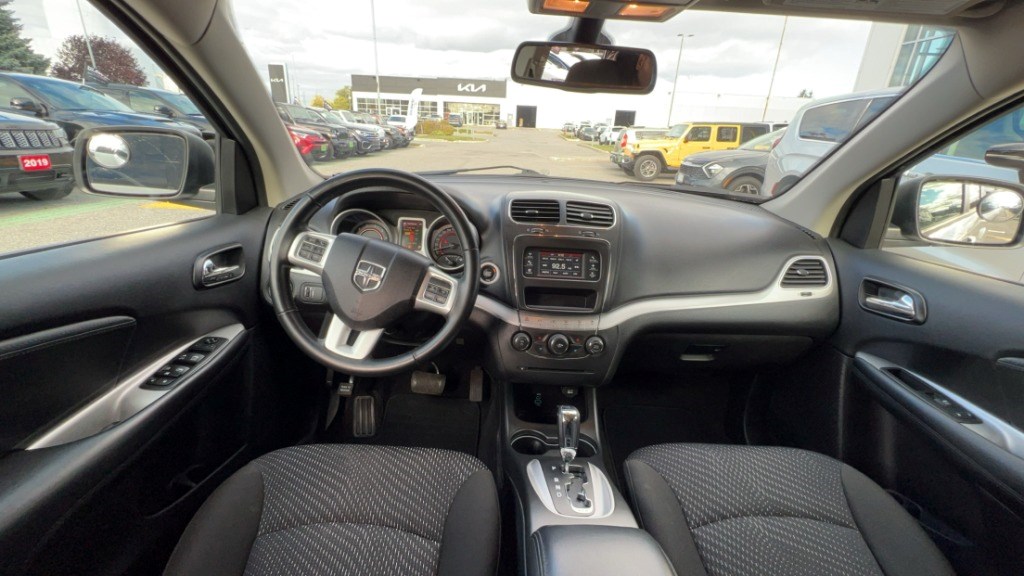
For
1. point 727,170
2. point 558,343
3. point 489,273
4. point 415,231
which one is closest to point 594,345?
point 558,343

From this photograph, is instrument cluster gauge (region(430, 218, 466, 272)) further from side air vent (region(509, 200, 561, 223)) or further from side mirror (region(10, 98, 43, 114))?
side mirror (region(10, 98, 43, 114))

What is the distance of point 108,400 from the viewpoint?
1345 millimetres

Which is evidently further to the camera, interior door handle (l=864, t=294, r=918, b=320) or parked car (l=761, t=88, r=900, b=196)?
parked car (l=761, t=88, r=900, b=196)

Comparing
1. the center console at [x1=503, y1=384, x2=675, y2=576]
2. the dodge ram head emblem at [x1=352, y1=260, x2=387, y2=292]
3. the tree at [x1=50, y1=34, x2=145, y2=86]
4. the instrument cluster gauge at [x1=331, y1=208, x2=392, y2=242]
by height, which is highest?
the tree at [x1=50, y1=34, x2=145, y2=86]

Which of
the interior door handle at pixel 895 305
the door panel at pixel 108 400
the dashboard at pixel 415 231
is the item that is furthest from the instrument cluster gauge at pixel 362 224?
the interior door handle at pixel 895 305

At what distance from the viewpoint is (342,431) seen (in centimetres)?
259

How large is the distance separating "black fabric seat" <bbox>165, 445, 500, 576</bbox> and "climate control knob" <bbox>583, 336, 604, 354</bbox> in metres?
0.66

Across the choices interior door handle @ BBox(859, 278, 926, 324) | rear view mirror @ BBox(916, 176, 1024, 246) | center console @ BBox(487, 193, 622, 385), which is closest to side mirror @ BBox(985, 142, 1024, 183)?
rear view mirror @ BBox(916, 176, 1024, 246)

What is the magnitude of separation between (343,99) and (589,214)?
5.48ft

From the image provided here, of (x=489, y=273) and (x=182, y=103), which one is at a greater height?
(x=182, y=103)

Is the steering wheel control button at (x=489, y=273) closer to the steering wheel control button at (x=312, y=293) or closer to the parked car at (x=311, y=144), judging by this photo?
the steering wheel control button at (x=312, y=293)

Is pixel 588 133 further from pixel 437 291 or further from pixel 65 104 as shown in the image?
pixel 65 104

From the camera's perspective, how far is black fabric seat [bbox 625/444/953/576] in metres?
1.33

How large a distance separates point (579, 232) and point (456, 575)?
1.24 metres
